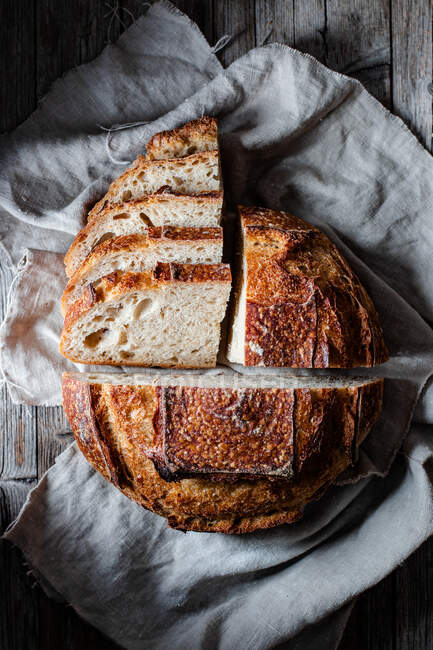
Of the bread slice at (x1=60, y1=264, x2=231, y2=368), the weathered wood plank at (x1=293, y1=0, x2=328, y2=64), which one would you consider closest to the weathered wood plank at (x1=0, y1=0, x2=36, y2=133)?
A: the bread slice at (x1=60, y1=264, x2=231, y2=368)

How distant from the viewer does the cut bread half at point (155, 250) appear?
2000 mm

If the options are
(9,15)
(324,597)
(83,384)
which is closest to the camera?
(83,384)

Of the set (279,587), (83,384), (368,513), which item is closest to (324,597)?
(279,587)

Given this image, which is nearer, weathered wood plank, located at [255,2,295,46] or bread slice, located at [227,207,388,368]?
bread slice, located at [227,207,388,368]

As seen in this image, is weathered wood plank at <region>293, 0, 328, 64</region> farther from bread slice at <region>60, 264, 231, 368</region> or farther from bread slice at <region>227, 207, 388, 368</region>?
bread slice at <region>60, 264, 231, 368</region>

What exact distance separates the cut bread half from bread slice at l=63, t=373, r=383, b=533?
1.35ft

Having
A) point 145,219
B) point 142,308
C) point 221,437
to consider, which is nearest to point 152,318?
point 142,308

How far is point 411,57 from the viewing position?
2449mm

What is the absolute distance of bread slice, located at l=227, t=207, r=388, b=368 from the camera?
1.92 meters

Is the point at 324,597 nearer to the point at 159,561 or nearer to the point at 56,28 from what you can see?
the point at 159,561

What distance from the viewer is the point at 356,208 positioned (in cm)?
A: 235

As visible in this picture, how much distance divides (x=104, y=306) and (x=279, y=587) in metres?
1.32

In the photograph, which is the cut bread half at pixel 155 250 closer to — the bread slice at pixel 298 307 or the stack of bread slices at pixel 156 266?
the stack of bread slices at pixel 156 266

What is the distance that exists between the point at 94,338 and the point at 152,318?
9.7 inches
